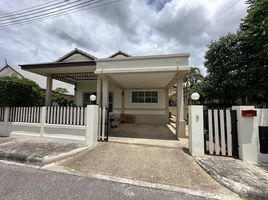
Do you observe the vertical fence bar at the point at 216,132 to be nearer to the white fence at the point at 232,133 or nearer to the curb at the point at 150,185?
the white fence at the point at 232,133

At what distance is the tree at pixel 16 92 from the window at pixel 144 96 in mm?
7567

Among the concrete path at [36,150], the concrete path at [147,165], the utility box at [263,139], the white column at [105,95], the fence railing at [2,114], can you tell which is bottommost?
the concrete path at [147,165]

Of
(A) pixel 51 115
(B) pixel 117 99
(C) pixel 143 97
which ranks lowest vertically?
(A) pixel 51 115

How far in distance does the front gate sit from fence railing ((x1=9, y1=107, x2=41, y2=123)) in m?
7.04

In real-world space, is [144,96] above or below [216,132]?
above

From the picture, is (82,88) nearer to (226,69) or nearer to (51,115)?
(51,115)

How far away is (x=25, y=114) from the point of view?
299 inches

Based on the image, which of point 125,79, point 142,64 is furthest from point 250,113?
point 125,79

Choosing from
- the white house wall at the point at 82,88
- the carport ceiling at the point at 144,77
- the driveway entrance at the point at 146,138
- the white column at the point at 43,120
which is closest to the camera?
the driveway entrance at the point at 146,138

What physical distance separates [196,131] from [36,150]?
215 inches

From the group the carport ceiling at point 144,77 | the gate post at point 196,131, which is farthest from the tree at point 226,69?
the gate post at point 196,131

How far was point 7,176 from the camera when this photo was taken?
400 cm

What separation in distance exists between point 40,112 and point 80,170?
13.7 ft

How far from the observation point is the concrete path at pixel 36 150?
197 inches
